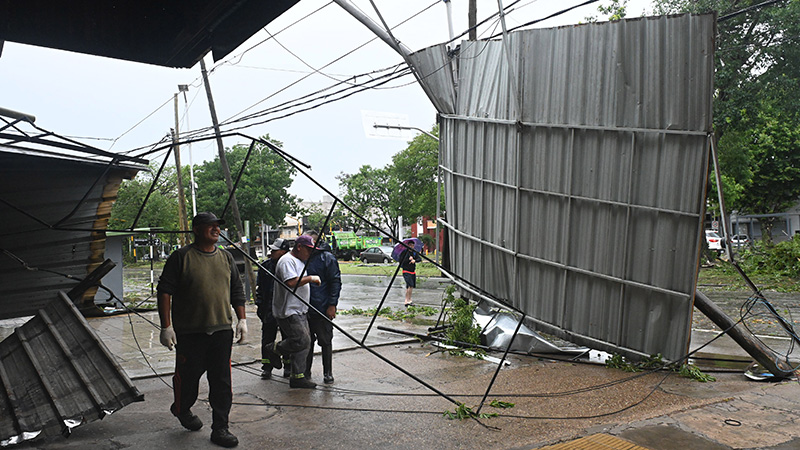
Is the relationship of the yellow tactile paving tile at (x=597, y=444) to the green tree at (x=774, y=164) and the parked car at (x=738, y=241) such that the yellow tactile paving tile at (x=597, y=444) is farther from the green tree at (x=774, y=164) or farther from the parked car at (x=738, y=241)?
the green tree at (x=774, y=164)

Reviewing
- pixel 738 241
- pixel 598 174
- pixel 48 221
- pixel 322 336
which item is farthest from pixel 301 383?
pixel 738 241

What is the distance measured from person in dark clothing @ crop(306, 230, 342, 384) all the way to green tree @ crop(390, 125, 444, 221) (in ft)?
106

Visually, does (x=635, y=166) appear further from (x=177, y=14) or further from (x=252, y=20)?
(x=177, y=14)

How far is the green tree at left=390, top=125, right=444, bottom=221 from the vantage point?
131 feet

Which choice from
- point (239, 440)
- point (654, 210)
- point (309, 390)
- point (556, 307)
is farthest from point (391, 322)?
point (239, 440)

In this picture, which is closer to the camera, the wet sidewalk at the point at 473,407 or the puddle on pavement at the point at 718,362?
the wet sidewalk at the point at 473,407

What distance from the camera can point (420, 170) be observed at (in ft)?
133

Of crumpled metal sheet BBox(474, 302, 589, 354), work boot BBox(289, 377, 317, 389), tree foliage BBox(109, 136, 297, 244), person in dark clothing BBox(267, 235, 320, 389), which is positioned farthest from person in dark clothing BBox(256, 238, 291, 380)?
tree foliage BBox(109, 136, 297, 244)

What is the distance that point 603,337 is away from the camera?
25.4 ft

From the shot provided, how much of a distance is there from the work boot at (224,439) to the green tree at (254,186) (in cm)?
4055

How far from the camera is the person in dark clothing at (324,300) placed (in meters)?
7.16

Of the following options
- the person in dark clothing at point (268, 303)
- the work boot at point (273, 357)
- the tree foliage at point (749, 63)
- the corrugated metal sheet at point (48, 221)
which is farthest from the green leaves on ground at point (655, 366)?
the tree foliage at point (749, 63)

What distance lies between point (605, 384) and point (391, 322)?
630 centimetres

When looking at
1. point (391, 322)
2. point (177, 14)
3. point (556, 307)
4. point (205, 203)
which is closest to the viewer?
point (177, 14)
